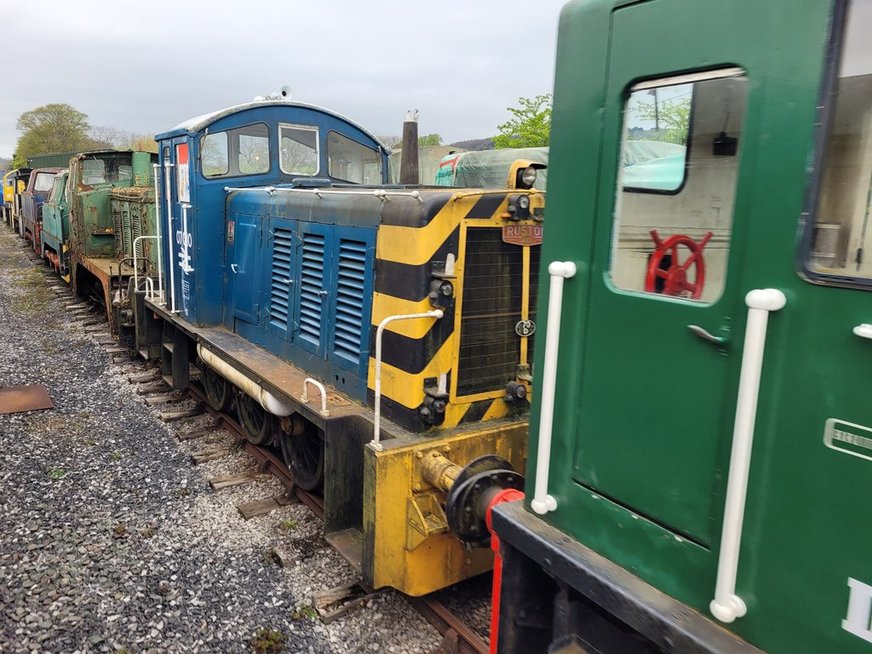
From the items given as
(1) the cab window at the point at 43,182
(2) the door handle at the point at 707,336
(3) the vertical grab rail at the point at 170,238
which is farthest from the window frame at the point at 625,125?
(1) the cab window at the point at 43,182

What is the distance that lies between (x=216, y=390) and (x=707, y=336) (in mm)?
5918

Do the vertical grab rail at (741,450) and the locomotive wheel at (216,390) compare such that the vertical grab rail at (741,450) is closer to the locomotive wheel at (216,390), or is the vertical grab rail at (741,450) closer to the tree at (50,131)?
the locomotive wheel at (216,390)

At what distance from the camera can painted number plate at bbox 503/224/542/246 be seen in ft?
12.4

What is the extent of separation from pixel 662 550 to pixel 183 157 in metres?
5.53

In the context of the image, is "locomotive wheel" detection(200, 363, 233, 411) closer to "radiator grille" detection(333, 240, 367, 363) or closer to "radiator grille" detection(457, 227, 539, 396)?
"radiator grille" detection(333, 240, 367, 363)

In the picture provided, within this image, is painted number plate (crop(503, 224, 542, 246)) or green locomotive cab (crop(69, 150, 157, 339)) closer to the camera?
painted number plate (crop(503, 224, 542, 246))

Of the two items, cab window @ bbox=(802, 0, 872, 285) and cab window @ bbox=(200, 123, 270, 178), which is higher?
cab window @ bbox=(200, 123, 270, 178)

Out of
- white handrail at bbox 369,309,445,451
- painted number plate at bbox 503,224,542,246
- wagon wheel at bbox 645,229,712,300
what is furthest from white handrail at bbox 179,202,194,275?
wagon wheel at bbox 645,229,712,300

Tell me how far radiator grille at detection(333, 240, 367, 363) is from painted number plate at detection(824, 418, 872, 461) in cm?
306

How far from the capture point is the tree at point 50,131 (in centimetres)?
5416

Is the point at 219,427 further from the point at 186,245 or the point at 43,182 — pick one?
the point at 43,182

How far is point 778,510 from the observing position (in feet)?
4.91

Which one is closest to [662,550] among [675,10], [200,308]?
[675,10]

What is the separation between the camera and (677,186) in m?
1.87
